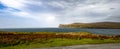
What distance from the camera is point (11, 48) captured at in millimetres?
32719

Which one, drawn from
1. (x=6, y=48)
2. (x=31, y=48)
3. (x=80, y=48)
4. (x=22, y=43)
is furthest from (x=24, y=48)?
(x=80, y=48)

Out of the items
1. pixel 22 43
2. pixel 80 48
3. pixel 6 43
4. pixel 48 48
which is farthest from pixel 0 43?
pixel 80 48

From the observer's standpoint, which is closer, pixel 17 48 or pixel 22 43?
pixel 17 48

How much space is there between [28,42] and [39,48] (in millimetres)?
7091

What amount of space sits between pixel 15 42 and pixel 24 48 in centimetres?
672

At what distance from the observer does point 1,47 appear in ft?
113

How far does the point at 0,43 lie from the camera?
3678cm

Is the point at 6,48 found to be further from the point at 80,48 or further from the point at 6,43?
the point at 80,48

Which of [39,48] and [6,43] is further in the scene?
[6,43]

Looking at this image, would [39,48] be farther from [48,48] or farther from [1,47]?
[1,47]

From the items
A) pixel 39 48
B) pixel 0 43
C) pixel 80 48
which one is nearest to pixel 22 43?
pixel 0 43

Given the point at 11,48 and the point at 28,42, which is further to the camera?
the point at 28,42

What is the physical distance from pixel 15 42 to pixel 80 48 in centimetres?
1458

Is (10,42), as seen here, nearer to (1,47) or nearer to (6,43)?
(6,43)
